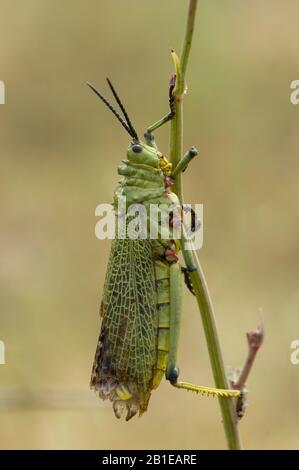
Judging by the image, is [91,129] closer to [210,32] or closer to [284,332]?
[210,32]

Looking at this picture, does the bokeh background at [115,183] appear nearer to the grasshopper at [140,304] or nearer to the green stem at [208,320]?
the grasshopper at [140,304]

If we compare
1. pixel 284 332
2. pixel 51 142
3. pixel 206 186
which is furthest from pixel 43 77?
pixel 284 332

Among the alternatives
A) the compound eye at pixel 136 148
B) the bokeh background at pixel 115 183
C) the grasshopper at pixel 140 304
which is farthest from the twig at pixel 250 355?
the bokeh background at pixel 115 183

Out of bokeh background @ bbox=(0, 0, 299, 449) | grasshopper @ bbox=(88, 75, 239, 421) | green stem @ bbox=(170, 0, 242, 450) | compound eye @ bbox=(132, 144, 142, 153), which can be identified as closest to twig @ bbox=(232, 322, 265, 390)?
green stem @ bbox=(170, 0, 242, 450)

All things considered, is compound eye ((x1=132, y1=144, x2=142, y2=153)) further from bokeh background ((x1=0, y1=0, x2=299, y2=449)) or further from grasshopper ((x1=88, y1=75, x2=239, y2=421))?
bokeh background ((x1=0, y1=0, x2=299, y2=449))

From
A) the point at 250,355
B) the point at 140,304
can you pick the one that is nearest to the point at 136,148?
the point at 140,304

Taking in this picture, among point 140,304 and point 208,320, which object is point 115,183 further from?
point 208,320
